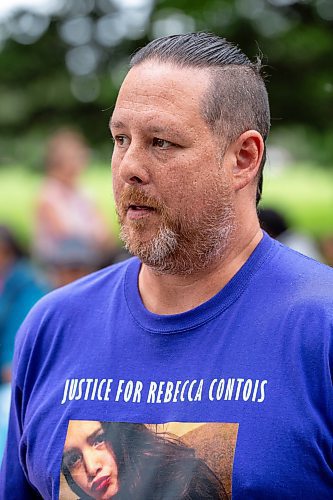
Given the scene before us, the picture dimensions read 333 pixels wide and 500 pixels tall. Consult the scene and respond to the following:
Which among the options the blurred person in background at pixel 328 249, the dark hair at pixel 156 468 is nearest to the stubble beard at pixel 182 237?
the dark hair at pixel 156 468

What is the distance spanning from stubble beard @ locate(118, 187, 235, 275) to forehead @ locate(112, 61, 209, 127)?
203 mm

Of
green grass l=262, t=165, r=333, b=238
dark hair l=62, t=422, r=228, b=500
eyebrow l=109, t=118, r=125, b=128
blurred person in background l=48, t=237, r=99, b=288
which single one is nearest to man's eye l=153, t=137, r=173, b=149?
eyebrow l=109, t=118, r=125, b=128

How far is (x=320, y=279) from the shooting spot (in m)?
2.42

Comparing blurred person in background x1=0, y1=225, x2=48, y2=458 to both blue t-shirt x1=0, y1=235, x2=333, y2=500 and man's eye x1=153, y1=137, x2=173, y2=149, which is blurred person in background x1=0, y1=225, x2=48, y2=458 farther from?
man's eye x1=153, y1=137, x2=173, y2=149

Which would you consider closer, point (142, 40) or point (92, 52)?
point (142, 40)

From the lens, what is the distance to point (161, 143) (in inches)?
94.0

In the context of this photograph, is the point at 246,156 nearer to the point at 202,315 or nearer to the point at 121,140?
the point at 121,140

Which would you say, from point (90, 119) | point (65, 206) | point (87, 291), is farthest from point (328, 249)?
point (90, 119)

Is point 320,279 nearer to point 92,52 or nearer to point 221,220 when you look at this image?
point 221,220

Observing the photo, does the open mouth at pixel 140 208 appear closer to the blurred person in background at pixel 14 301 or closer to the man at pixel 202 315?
the man at pixel 202 315

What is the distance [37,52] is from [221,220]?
12.1 metres

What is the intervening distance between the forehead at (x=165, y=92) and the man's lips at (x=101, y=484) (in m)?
0.88

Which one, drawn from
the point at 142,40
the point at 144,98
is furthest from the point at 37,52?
the point at 144,98

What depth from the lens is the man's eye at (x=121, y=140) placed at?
247 cm
